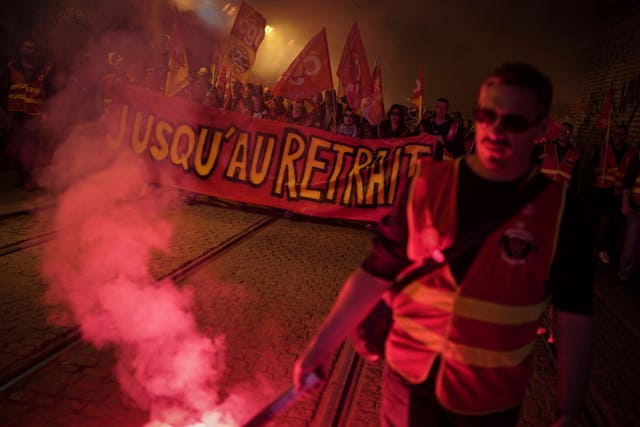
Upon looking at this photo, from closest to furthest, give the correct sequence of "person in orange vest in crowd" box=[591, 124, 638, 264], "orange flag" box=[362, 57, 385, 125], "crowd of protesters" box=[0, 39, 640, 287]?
1. "crowd of protesters" box=[0, 39, 640, 287]
2. "person in orange vest in crowd" box=[591, 124, 638, 264]
3. "orange flag" box=[362, 57, 385, 125]

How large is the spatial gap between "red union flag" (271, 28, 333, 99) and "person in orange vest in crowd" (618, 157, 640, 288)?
559cm

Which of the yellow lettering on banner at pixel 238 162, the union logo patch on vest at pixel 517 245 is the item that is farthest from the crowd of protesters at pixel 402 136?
the union logo patch on vest at pixel 517 245

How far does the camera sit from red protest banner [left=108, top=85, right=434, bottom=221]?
8078 mm

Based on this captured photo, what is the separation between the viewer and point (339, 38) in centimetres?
2927

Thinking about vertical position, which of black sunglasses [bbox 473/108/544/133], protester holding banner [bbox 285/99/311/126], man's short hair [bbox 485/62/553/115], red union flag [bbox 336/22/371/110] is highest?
red union flag [bbox 336/22/371/110]

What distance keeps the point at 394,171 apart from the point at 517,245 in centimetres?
679

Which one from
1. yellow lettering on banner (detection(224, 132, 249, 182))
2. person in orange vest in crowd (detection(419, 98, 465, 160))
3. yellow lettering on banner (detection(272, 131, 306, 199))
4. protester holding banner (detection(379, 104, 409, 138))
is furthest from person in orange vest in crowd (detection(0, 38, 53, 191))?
person in orange vest in crowd (detection(419, 98, 465, 160))

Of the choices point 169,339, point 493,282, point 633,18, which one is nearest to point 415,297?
point 493,282

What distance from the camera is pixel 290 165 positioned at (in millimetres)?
8281

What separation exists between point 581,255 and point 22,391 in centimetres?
333

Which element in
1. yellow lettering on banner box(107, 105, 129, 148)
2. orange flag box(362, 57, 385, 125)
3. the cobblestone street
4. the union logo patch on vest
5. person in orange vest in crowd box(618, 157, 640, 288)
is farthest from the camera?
orange flag box(362, 57, 385, 125)

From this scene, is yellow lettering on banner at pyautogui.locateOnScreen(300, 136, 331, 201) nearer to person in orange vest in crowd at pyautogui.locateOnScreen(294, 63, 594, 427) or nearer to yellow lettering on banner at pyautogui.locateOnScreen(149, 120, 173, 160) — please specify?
yellow lettering on banner at pyautogui.locateOnScreen(149, 120, 173, 160)

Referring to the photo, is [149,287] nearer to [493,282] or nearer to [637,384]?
[493,282]

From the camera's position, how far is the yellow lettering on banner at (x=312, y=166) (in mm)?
8281
